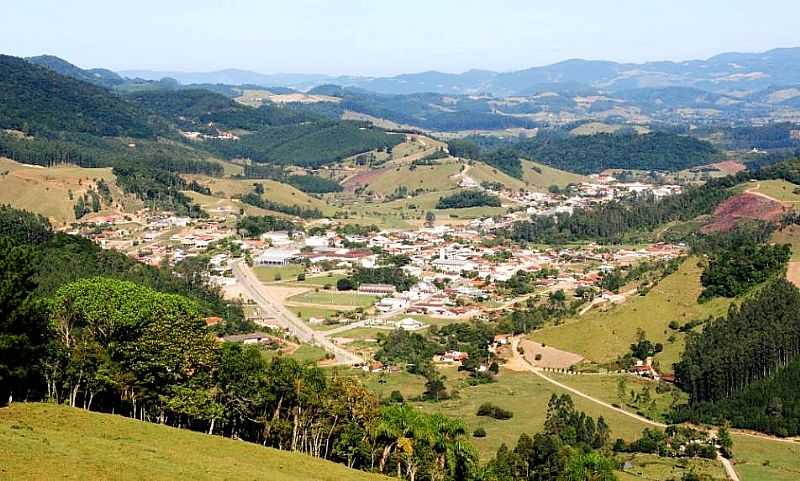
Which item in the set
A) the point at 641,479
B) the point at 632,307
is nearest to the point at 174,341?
the point at 641,479

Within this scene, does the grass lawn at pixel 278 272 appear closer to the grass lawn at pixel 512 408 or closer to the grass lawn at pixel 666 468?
the grass lawn at pixel 512 408

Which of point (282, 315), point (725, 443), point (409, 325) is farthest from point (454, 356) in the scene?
point (725, 443)

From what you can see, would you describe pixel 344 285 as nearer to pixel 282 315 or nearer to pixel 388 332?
pixel 282 315

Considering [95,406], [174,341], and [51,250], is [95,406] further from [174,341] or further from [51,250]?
[51,250]

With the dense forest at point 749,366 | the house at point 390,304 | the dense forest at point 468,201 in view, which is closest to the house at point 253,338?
the house at point 390,304

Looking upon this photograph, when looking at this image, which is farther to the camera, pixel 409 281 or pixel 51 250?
pixel 409 281

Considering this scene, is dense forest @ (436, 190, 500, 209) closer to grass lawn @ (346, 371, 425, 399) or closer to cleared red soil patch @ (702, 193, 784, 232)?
cleared red soil patch @ (702, 193, 784, 232)
